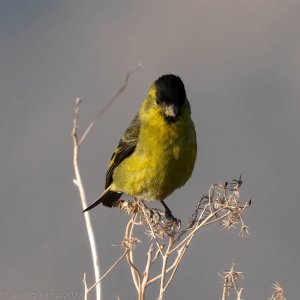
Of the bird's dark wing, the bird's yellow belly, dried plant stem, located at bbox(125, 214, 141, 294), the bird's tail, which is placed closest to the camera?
dried plant stem, located at bbox(125, 214, 141, 294)

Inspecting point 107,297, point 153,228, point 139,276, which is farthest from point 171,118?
point 107,297

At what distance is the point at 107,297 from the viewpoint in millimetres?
9727

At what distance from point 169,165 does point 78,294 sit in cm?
161

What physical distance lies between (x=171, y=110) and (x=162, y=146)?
0.22 meters

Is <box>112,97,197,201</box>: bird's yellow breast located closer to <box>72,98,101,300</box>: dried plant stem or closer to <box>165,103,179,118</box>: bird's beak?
<box>165,103,179,118</box>: bird's beak

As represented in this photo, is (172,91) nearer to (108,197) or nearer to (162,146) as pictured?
(162,146)

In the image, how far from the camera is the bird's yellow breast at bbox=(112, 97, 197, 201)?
4.90 metres

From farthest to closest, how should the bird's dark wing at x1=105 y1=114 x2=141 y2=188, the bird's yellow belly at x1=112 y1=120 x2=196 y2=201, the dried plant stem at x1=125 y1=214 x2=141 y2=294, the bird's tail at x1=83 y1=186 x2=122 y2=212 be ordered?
the bird's tail at x1=83 y1=186 x2=122 y2=212
the bird's dark wing at x1=105 y1=114 x2=141 y2=188
the bird's yellow belly at x1=112 y1=120 x2=196 y2=201
the dried plant stem at x1=125 y1=214 x2=141 y2=294

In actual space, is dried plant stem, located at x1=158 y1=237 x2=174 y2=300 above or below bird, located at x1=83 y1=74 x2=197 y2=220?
below

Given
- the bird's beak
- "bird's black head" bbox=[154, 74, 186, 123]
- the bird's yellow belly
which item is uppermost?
"bird's black head" bbox=[154, 74, 186, 123]

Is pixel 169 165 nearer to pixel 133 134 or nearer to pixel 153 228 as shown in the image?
pixel 133 134

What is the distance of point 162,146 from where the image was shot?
4930 mm

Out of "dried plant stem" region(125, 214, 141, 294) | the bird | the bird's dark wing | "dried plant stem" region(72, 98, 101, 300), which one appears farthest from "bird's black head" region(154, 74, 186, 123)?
"dried plant stem" region(72, 98, 101, 300)

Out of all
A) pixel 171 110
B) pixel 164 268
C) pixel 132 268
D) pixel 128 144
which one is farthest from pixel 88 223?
pixel 128 144
